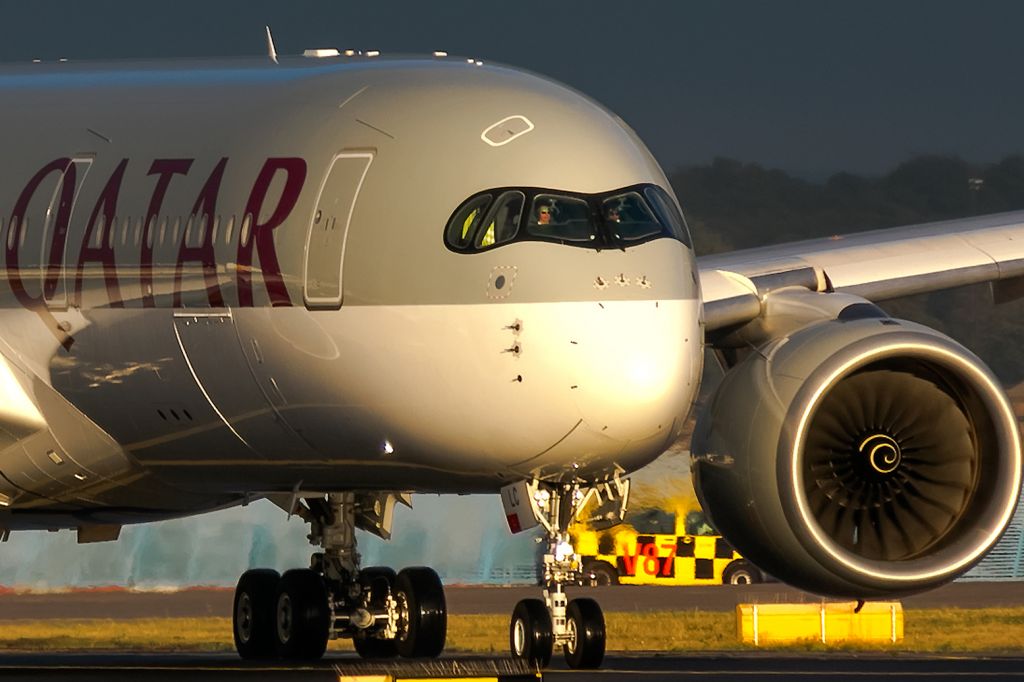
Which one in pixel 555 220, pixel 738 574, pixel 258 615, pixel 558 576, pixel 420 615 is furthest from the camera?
pixel 738 574

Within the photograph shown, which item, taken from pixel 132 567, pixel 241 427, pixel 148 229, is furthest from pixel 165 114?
pixel 132 567

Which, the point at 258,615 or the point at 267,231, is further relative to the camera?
the point at 258,615

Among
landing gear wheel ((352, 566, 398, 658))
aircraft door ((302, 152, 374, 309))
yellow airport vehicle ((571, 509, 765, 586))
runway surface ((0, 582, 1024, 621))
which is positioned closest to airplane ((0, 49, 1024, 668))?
aircraft door ((302, 152, 374, 309))

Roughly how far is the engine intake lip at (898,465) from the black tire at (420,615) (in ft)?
17.3

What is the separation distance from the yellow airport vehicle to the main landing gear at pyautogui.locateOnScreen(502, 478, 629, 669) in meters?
35.0

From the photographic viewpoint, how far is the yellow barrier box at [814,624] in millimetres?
30984

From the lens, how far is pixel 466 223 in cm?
1727

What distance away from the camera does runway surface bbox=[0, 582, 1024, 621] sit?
41.5 m

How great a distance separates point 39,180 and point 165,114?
4.39 feet

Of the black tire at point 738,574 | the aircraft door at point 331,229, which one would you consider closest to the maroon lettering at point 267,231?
the aircraft door at point 331,229

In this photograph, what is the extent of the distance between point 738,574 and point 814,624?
2242cm

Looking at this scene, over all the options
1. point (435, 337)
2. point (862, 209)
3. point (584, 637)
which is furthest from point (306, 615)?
point (862, 209)

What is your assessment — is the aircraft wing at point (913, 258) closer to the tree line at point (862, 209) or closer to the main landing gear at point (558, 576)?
the main landing gear at point (558, 576)

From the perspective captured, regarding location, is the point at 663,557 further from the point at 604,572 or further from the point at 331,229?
the point at 331,229
